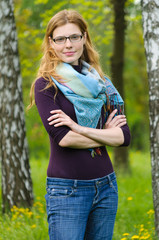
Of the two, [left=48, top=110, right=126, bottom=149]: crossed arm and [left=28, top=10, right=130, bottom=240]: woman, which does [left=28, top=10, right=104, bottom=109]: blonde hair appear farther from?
[left=48, top=110, right=126, bottom=149]: crossed arm

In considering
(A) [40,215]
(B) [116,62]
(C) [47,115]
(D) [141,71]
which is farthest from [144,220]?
(D) [141,71]

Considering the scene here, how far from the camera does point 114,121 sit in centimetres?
265

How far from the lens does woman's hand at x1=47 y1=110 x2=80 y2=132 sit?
2.39 metres

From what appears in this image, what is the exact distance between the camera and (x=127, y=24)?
8.56 metres

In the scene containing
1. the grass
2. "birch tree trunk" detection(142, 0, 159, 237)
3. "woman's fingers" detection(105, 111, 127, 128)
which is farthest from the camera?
the grass

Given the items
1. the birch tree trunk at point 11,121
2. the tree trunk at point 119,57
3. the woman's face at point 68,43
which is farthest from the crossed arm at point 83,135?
the tree trunk at point 119,57

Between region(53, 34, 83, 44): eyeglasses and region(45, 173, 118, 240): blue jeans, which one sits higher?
region(53, 34, 83, 44): eyeglasses

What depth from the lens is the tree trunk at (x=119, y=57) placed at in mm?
7980

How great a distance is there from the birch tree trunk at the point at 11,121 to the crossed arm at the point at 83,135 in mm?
2696

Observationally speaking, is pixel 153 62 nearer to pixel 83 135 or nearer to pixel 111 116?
pixel 111 116

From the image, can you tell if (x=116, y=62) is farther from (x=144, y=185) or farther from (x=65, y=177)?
(x=65, y=177)

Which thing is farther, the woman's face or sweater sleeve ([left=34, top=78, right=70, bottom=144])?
the woman's face

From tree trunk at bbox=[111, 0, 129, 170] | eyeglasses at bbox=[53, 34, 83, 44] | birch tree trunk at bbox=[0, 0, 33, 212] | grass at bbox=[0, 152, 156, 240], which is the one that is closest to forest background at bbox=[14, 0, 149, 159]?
tree trunk at bbox=[111, 0, 129, 170]

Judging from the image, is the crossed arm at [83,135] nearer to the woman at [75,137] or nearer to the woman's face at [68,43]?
the woman at [75,137]
